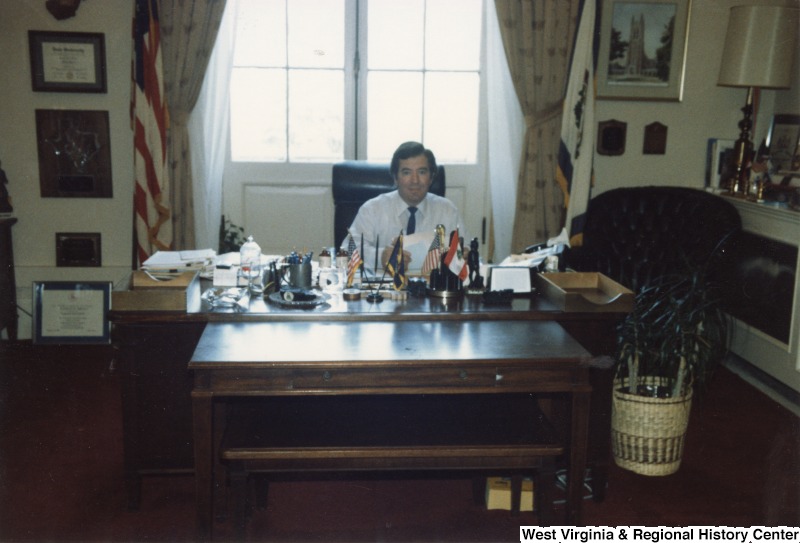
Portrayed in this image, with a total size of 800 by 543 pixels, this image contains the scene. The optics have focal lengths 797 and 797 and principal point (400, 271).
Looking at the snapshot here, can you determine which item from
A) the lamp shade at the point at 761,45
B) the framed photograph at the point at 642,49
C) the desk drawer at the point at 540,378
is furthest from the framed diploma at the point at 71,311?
the lamp shade at the point at 761,45

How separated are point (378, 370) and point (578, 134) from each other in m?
2.72

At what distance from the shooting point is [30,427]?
3.44 meters

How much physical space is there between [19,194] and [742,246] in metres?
4.06

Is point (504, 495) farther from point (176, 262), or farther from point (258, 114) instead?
point (258, 114)

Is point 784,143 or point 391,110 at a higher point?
point 391,110

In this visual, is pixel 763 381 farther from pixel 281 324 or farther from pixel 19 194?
pixel 19 194

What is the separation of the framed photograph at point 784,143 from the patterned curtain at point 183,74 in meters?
3.18

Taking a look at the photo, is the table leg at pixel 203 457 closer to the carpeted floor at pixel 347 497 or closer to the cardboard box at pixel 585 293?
the carpeted floor at pixel 347 497

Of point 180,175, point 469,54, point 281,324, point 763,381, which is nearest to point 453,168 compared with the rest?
point 469,54

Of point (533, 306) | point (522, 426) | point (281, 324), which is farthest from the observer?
point (533, 306)

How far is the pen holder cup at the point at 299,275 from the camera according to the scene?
115 inches

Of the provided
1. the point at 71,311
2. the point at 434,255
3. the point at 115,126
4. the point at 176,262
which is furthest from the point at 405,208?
the point at 71,311

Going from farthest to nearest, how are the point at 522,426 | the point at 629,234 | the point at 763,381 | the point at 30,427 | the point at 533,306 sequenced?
the point at 629,234
the point at 763,381
the point at 30,427
the point at 533,306
the point at 522,426

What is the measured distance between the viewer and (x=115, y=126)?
457cm
